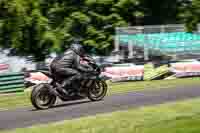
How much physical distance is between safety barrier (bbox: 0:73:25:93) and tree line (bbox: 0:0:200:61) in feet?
29.5

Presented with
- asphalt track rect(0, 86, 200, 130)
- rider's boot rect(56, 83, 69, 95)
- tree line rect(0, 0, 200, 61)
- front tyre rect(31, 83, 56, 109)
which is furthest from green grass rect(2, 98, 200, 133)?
tree line rect(0, 0, 200, 61)

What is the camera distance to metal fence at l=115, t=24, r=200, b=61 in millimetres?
25984

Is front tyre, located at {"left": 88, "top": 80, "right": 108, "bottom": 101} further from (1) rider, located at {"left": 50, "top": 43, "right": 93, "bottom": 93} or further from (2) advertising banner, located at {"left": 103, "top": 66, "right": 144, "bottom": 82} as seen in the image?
(2) advertising banner, located at {"left": 103, "top": 66, "right": 144, "bottom": 82}

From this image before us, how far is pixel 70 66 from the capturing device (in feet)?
45.7

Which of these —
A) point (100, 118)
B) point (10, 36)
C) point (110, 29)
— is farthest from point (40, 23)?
point (100, 118)

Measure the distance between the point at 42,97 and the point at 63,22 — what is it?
61.5ft

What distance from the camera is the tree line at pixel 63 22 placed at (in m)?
28.9

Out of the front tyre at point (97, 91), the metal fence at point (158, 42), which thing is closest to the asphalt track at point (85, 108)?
the front tyre at point (97, 91)

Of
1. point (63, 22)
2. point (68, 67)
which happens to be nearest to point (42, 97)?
point (68, 67)

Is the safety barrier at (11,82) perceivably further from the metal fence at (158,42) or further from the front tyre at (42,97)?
the metal fence at (158,42)

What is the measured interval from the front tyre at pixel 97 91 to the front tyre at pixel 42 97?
1.25 meters

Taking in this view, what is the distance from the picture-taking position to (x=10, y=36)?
29094mm

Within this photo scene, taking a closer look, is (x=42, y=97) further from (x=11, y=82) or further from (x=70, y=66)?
(x=11, y=82)

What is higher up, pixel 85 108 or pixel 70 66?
pixel 70 66
